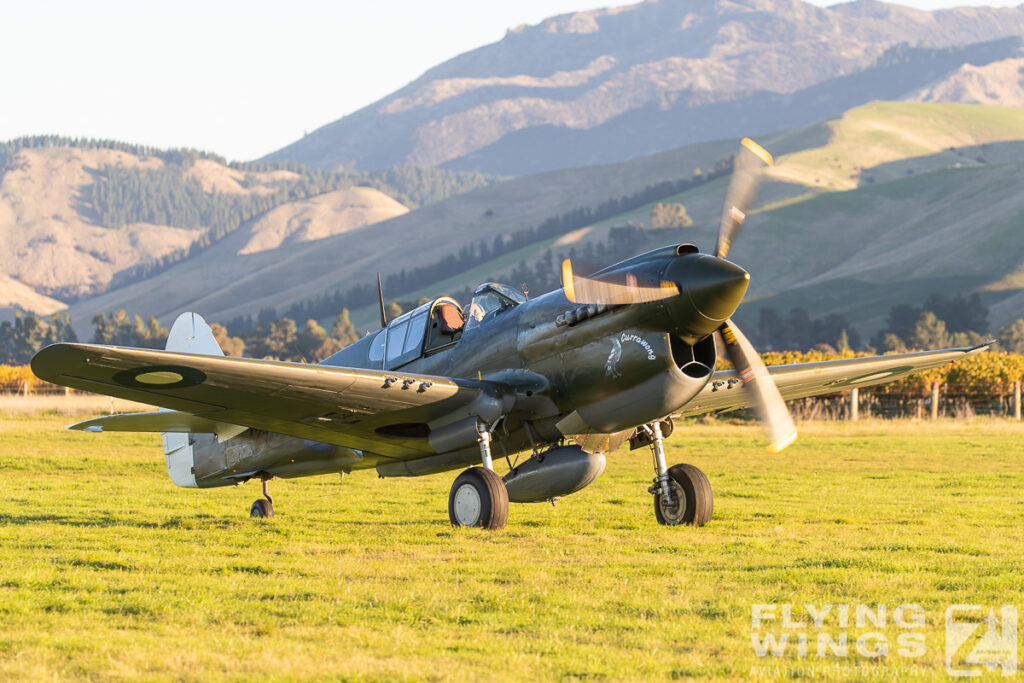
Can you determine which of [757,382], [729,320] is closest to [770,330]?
[757,382]

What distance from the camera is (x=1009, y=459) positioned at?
2219 cm

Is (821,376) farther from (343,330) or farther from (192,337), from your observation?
(343,330)

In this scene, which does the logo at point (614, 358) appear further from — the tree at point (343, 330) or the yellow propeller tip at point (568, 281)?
the tree at point (343, 330)

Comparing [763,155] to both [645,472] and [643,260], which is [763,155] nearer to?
[643,260]

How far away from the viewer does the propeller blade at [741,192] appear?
441 inches

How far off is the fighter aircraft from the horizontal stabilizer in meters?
0.04

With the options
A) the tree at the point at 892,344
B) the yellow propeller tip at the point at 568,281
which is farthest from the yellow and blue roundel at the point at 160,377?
the tree at the point at 892,344

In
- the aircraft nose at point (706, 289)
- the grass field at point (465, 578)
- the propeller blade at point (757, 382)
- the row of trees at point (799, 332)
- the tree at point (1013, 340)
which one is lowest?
the grass field at point (465, 578)

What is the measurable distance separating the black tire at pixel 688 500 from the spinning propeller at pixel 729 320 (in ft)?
4.40

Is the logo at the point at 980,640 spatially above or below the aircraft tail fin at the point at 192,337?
below

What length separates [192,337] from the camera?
1560 cm

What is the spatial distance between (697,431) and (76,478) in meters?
18.2

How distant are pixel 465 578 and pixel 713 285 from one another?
372 centimetres

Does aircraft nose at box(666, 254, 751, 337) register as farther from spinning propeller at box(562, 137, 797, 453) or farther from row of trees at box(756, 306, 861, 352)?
row of trees at box(756, 306, 861, 352)
